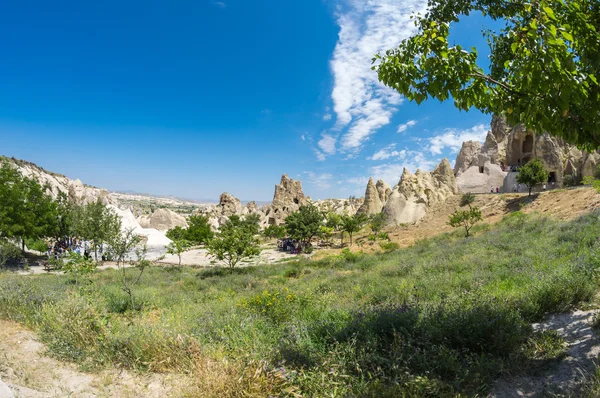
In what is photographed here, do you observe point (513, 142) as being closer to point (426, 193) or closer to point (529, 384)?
point (426, 193)

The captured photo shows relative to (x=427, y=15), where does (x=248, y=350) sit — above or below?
below

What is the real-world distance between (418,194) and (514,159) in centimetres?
1607

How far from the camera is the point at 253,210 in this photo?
8762 cm

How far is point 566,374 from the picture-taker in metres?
3.28

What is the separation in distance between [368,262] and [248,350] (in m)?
15.1

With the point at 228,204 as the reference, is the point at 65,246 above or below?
below

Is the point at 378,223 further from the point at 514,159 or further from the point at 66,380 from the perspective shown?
the point at 66,380

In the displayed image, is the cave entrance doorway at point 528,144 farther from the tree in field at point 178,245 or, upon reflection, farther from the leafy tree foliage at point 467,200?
the tree in field at point 178,245

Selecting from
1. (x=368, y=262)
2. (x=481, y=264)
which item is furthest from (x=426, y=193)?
(x=481, y=264)

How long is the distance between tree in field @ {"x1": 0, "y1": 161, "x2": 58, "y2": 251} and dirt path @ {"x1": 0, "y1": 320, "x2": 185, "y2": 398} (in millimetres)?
24868

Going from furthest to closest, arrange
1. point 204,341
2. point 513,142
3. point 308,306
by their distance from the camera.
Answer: point 513,142
point 308,306
point 204,341

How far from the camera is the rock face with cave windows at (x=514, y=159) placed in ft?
130

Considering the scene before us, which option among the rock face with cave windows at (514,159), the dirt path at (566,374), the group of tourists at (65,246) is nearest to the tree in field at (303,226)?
the group of tourists at (65,246)

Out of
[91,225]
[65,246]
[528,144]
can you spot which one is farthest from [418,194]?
[65,246]
